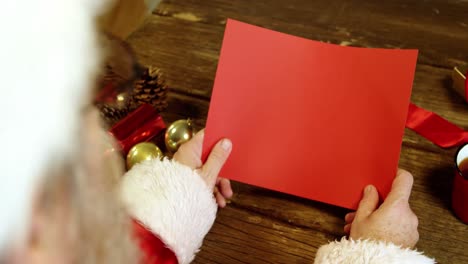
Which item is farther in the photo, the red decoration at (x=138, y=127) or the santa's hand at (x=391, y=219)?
the red decoration at (x=138, y=127)

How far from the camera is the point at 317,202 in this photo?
2.19ft

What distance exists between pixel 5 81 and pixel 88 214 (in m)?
0.09

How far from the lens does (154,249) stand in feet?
1.89

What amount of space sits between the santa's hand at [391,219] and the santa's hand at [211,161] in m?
0.16

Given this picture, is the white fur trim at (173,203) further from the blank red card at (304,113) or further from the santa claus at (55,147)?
the santa claus at (55,147)

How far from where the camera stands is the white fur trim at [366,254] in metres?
0.54

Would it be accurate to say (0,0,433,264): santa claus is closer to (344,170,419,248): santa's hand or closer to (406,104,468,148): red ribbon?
(344,170,419,248): santa's hand

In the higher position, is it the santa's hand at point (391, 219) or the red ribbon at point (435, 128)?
the red ribbon at point (435, 128)

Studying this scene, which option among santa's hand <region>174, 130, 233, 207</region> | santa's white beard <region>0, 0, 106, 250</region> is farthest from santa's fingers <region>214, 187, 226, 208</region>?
santa's white beard <region>0, 0, 106, 250</region>

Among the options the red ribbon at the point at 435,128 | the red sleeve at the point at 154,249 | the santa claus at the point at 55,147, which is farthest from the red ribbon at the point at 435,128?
the santa claus at the point at 55,147

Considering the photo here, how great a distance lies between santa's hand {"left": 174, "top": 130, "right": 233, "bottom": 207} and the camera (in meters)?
0.66

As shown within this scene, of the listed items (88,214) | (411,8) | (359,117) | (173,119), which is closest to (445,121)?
(359,117)

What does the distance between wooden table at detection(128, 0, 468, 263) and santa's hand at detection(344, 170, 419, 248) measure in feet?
0.10

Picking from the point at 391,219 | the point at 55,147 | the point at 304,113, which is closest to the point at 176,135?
the point at 304,113
